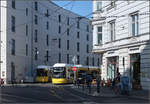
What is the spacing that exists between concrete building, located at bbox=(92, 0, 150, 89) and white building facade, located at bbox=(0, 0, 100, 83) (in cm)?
911

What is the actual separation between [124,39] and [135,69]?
3.15 meters

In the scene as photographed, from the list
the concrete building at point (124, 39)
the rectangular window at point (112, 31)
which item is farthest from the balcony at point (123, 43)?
the rectangular window at point (112, 31)

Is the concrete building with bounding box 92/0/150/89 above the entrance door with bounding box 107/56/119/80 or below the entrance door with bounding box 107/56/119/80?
above

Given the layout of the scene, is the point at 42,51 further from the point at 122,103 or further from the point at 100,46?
the point at 122,103

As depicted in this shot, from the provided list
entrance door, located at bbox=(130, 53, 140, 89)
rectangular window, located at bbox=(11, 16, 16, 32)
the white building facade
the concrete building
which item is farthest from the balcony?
rectangular window, located at bbox=(11, 16, 16, 32)

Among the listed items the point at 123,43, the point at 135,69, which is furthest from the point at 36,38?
the point at 135,69

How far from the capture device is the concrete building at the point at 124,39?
25.9 meters

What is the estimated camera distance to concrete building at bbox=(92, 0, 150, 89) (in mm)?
25859

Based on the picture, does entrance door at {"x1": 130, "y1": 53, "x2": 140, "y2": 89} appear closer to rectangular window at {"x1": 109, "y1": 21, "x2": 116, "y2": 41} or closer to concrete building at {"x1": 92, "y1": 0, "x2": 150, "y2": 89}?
concrete building at {"x1": 92, "y1": 0, "x2": 150, "y2": 89}

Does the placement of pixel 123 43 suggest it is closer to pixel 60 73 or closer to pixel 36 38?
pixel 60 73

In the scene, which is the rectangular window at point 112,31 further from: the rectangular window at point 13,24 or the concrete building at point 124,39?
the rectangular window at point 13,24

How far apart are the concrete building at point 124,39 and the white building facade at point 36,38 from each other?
9111 mm

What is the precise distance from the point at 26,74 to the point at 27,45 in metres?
5.44

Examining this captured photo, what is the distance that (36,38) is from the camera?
5984 cm
